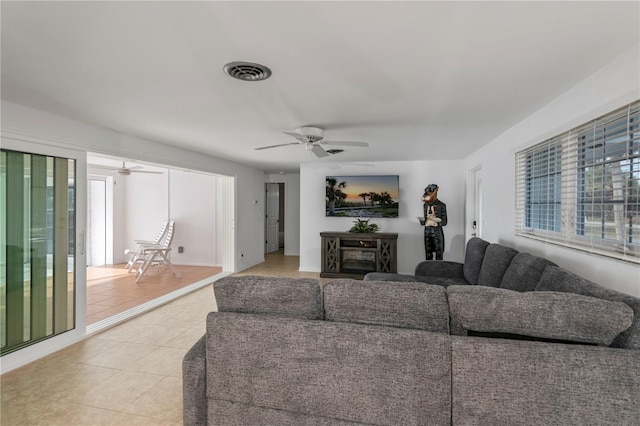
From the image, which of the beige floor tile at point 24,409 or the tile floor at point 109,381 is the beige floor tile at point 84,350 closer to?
the tile floor at point 109,381

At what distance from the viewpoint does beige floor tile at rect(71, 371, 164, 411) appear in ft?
6.95

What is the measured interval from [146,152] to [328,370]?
3.68m

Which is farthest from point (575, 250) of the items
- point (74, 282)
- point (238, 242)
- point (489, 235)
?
point (238, 242)

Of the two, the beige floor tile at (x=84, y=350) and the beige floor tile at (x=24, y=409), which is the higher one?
the beige floor tile at (x=84, y=350)

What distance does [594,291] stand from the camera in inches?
60.3

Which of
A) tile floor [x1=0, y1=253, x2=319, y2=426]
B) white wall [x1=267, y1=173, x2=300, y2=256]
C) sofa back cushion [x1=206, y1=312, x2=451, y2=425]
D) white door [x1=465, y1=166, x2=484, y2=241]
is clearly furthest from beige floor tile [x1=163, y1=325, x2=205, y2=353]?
white wall [x1=267, y1=173, x2=300, y2=256]

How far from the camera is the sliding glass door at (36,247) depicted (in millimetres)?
2654

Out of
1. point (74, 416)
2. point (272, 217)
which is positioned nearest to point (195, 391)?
point (74, 416)

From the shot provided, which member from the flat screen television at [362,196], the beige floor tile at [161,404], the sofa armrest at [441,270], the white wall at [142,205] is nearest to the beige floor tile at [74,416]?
the beige floor tile at [161,404]

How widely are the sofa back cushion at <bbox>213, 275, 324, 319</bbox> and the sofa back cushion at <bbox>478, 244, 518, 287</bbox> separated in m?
1.88

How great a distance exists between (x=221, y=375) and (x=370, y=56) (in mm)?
1915

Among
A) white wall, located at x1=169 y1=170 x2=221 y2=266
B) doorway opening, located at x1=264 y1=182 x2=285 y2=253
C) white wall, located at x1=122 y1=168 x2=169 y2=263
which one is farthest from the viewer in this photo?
doorway opening, located at x1=264 y1=182 x2=285 y2=253

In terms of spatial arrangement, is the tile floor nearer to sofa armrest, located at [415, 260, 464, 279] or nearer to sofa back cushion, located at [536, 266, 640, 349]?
sofa back cushion, located at [536, 266, 640, 349]

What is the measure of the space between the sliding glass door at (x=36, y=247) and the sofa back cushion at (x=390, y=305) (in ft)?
9.53
